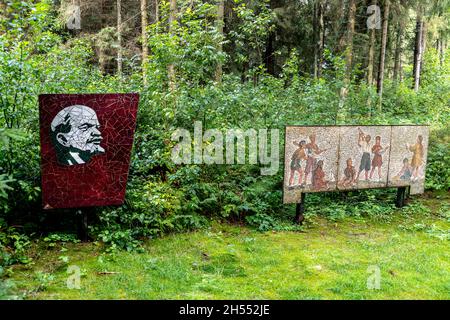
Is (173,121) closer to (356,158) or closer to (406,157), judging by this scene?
(356,158)

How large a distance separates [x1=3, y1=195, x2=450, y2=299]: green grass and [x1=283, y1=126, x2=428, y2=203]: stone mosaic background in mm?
861

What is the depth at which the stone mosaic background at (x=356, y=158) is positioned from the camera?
7.09 m

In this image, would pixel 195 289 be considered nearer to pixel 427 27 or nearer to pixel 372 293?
pixel 372 293

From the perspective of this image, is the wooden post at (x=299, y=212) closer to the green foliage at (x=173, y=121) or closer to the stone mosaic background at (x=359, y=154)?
the green foliage at (x=173, y=121)

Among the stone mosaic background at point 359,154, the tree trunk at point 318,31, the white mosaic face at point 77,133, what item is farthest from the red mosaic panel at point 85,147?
the tree trunk at point 318,31

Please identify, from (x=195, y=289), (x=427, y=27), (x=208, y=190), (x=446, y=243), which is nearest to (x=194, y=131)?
(x=208, y=190)

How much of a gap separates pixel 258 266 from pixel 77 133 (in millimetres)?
3206

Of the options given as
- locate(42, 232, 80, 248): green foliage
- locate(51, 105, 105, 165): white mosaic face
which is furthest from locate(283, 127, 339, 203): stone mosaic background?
locate(42, 232, 80, 248): green foliage

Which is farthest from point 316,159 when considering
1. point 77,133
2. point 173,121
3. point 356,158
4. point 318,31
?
point 318,31

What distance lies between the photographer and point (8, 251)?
541 cm

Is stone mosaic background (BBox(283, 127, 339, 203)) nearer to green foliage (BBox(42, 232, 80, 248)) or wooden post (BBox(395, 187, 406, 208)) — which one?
wooden post (BBox(395, 187, 406, 208))

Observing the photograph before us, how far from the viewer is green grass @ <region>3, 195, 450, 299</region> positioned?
183 inches

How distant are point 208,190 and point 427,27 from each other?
21099 mm

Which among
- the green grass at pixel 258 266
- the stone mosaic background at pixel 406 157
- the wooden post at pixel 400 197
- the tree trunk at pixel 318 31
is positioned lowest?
the green grass at pixel 258 266
